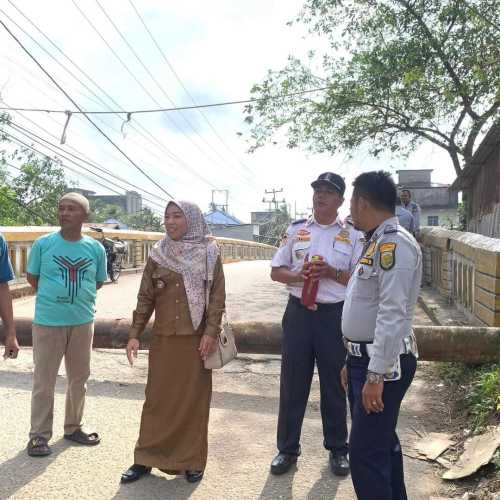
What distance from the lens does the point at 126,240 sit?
16.9m

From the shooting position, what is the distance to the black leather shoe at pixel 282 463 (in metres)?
3.40

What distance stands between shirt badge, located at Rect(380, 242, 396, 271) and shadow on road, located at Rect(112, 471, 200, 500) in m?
1.83

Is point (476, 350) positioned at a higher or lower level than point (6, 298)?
lower

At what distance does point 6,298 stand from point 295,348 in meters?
1.84

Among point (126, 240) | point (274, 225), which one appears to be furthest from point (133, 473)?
point (274, 225)

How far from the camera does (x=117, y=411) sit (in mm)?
4512

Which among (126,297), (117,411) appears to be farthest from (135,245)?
(117,411)

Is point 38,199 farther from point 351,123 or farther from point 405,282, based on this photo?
point 405,282

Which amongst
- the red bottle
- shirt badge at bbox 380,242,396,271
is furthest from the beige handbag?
shirt badge at bbox 380,242,396,271

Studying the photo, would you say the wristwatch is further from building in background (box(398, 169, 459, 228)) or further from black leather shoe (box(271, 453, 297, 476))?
building in background (box(398, 169, 459, 228))

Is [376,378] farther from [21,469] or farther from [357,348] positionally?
[21,469]

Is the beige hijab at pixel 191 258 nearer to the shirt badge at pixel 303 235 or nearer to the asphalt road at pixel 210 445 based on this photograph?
the shirt badge at pixel 303 235

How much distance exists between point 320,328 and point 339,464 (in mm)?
858

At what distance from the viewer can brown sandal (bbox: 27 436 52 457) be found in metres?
3.56
